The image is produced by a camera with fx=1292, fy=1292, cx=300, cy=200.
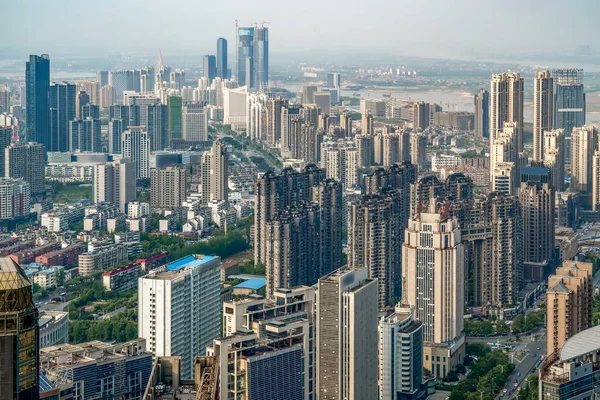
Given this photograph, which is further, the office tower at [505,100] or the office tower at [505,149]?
the office tower at [505,100]

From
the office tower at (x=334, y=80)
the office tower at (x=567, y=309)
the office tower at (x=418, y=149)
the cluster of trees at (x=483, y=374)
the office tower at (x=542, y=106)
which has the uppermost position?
the office tower at (x=334, y=80)

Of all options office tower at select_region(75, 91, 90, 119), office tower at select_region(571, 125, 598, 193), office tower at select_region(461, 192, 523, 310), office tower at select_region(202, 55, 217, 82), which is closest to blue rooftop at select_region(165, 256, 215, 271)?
office tower at select_region(461, 192, 523, 310)

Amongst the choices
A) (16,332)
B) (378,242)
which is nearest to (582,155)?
(378,242)

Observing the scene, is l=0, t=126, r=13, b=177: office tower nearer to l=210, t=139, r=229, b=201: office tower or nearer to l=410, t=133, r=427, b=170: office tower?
l=210, t=139, r=229, b=201: office tower

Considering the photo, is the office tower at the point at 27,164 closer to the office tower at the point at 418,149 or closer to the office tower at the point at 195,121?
the office tower at the point at 195,121

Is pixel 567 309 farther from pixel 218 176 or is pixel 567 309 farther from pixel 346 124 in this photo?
pixel 346 124

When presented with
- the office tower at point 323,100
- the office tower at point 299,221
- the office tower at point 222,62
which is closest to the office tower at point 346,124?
the office tower at point 323,100

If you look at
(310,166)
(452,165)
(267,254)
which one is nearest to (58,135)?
(452,165)

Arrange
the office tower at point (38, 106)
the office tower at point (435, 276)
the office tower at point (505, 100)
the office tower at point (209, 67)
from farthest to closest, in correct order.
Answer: the office tower at point (209, 67) → the office tower at point (38, 106) → the office tower at point (505, 100) → the office tower at point (435, 276)
